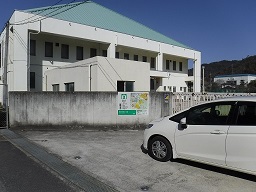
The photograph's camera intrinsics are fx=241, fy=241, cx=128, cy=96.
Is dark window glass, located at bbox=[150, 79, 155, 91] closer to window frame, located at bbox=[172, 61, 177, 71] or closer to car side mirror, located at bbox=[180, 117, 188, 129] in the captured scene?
window frame, located at bbox=[172, 61, 177, 71]

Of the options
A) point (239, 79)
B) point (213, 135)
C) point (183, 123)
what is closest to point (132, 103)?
point (183, 123)

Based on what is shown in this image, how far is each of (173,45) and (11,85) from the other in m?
20.2

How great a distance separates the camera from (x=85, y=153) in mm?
6805

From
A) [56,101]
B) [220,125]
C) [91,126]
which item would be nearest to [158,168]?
[220,125]

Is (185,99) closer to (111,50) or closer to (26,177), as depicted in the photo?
(26,177)

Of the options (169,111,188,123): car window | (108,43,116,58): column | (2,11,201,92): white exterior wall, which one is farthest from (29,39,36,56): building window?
(169,111,188,123): car window

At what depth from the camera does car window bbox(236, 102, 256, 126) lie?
4541 mm

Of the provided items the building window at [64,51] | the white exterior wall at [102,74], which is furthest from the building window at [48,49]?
the white exterior wall at [102,74]

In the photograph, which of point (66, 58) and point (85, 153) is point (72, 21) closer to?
point (66, 58)

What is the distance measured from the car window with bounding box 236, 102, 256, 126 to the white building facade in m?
12.4

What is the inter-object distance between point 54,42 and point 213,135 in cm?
1950

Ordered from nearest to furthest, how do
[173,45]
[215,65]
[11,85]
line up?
[11,85] < [173,45] < [215,65]

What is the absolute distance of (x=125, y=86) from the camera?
685 inches

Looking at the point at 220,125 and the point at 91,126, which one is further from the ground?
the point at 220,125
